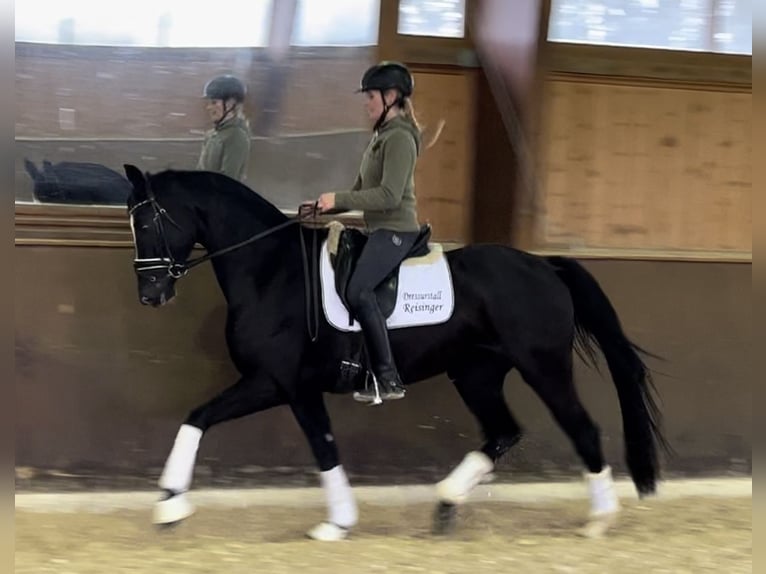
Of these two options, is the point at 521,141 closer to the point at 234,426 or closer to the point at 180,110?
the point at 180,110

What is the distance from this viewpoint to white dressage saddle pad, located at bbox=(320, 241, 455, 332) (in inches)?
178

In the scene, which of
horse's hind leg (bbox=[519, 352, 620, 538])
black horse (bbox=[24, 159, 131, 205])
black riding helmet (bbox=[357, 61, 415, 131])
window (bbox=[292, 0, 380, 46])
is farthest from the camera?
window (bbox=[292, 0, 380, 46])

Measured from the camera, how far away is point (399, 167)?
173 inches

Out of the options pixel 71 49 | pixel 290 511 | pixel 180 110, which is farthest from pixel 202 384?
pixel 71 49

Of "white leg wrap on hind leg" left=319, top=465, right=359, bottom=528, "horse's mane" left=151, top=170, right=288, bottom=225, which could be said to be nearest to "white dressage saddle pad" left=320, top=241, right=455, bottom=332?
"horse's mane" left=151, top=170, right=288, bottom=225

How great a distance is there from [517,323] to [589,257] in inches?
57.1

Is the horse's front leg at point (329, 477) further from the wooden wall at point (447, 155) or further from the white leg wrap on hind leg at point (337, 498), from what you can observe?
the wooden wall at point (447, 155)

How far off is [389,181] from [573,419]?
1.59 metres

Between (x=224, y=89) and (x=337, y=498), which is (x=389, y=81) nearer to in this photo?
(x=224, y=89)

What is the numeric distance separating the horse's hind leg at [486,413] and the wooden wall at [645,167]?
4.34ft

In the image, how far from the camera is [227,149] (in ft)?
18.1

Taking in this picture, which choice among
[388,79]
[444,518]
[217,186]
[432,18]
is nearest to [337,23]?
[432,18]

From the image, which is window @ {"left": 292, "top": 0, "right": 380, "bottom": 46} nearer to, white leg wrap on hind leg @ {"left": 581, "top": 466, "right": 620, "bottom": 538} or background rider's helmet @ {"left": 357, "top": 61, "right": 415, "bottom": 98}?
background rider's helmet @ {"left": 357, "top": 61, "right": 415, "bottom": 98}

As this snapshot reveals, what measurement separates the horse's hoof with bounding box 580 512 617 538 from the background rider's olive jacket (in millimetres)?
2889
